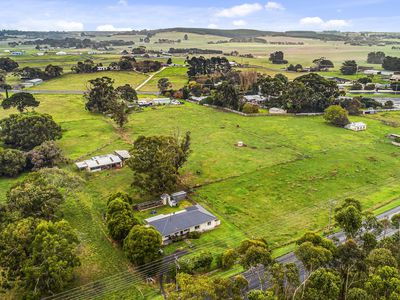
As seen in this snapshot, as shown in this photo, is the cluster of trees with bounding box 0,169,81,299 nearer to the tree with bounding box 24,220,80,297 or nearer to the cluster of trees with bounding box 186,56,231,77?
the tree with bounding box 24,220,80,297

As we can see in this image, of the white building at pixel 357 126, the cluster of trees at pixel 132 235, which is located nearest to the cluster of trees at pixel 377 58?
the white building at pixel 357 126

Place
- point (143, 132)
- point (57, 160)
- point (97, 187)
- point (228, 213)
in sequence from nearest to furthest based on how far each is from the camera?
point (228, 213)
point (97, 187)
point (57, 160)
point (143, 132)

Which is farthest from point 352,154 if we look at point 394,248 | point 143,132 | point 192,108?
point 192,108

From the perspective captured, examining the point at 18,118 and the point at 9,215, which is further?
the point at 18,118

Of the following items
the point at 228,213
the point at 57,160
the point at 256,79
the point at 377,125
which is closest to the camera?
the point at 228,213

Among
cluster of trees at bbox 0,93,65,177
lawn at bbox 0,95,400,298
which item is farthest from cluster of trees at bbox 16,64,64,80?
cluster of trees at bbox 0,93,65,177

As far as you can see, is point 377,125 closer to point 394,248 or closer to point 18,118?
point 394,248

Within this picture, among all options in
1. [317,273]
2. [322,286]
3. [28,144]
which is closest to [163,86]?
[28,144]

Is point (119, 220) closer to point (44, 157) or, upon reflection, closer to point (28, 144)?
point (44, 157)
